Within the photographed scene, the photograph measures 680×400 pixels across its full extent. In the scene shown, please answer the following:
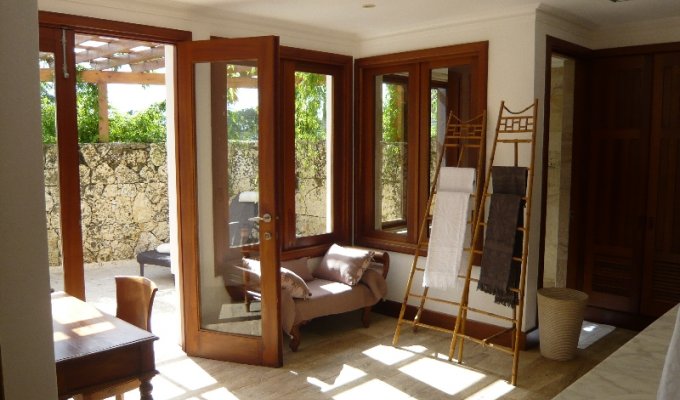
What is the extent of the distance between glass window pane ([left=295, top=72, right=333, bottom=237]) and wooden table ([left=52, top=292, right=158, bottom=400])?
2699 mm

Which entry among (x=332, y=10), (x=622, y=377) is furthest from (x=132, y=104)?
(x=622, y=377)

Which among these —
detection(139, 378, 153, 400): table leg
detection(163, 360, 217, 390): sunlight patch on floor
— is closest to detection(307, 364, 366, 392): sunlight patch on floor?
detection(163, 360, 217, 390): sunlight patch on floor

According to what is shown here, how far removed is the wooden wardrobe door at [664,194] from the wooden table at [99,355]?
4088 millimetres

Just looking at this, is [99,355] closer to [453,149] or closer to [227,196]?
[227,196]

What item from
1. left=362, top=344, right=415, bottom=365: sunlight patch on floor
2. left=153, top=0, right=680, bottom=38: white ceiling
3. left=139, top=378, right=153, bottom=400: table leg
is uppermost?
left=153, top=0, right=680, bottom=38: white ceiling

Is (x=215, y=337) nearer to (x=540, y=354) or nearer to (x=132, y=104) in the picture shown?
(x=540, y=354)

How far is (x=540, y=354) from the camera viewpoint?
4.31 meters

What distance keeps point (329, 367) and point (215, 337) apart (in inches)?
33.9

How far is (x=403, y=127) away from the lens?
17.2ft

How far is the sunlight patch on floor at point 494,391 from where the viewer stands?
3600mm

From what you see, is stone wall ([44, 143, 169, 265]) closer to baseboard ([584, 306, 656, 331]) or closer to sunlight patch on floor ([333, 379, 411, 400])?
sunlight patch on floor ([333, 379, 411, 400])

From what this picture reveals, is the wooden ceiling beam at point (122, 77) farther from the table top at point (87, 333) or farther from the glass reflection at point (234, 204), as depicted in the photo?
the table top at point (87, 333)

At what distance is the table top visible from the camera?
7.54 ft

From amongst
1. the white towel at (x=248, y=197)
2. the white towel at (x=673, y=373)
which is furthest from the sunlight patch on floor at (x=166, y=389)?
the white towel at (x=673, y=373)
